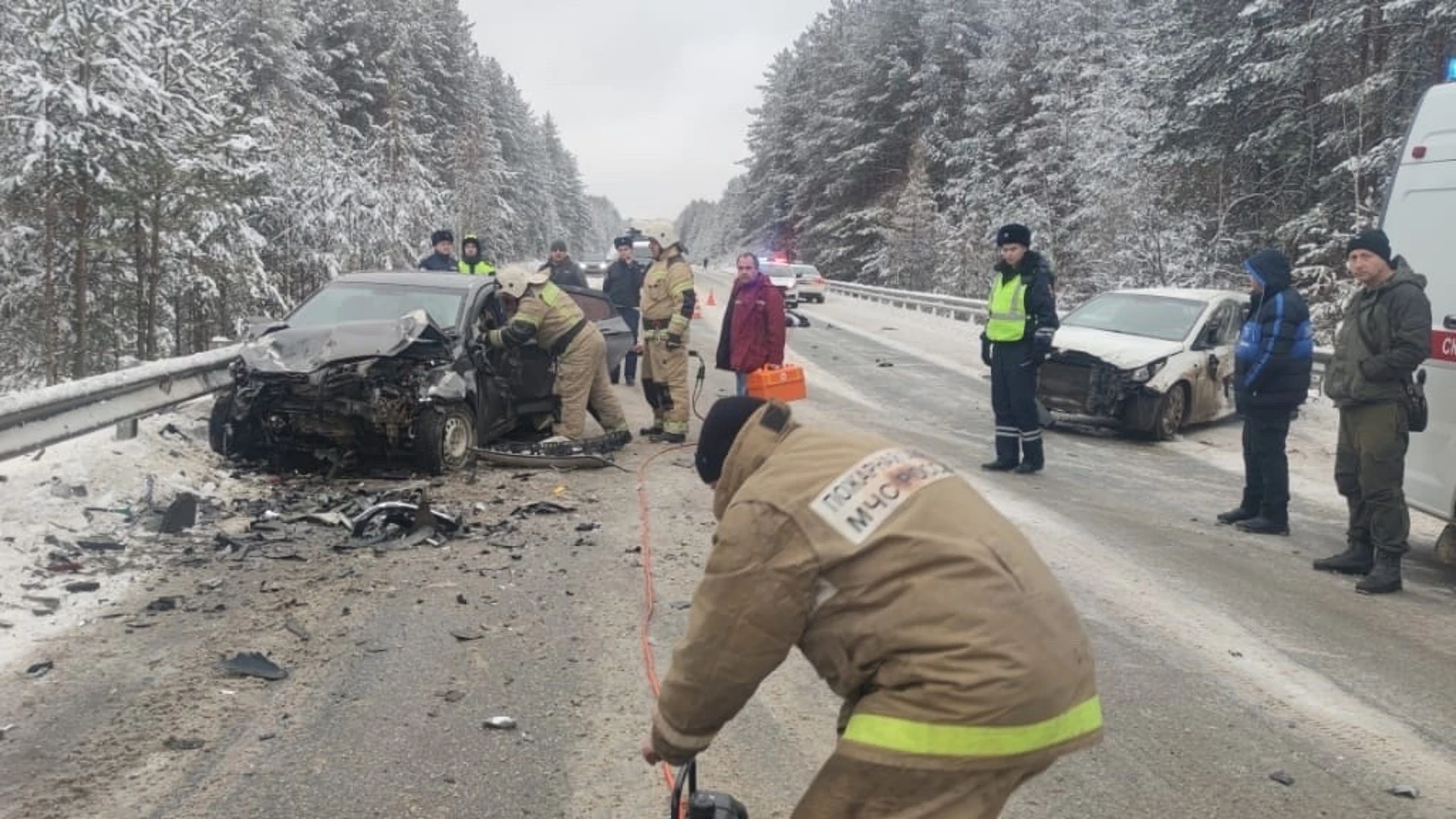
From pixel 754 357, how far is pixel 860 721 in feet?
29.0

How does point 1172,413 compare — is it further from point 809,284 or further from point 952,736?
point 809,284

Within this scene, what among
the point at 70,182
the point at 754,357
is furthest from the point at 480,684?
the point at 70,182

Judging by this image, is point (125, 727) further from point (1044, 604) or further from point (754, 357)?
point (754, 357)

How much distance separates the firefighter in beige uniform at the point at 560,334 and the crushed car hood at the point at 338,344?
930 mm

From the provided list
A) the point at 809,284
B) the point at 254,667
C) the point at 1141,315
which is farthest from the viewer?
the point at 809,284

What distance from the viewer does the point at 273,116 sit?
22797mm

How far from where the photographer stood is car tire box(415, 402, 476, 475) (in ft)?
26.2

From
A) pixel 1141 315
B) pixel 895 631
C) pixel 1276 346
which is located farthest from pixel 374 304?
pixel 1141 315

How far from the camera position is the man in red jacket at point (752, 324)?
1063cm

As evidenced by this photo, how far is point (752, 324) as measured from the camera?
10.6 meters

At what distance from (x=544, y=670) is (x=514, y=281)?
5.18m

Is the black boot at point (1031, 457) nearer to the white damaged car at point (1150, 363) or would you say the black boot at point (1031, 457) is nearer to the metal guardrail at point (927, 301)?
the white damaged car at point (1150, 363)

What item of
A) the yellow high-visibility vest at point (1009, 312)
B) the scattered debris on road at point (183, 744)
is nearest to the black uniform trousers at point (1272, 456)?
the yellow high-visibility vest at point (1009, 312)

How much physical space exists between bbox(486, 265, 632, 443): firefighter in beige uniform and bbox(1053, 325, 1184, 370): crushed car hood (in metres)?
5.12
